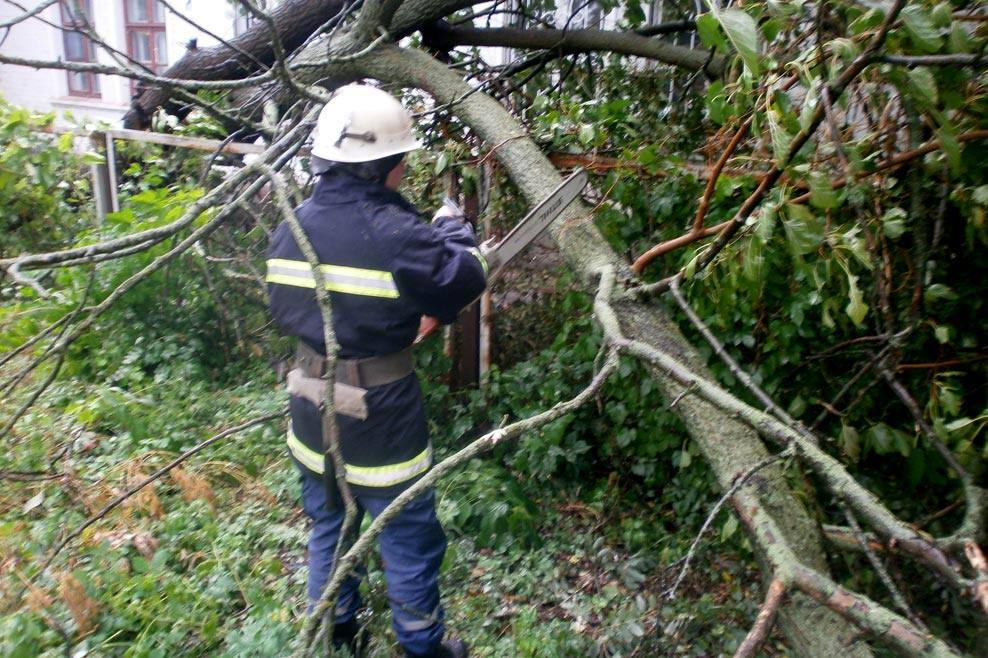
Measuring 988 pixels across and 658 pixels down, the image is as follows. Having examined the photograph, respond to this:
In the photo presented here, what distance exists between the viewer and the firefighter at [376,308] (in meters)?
2.11

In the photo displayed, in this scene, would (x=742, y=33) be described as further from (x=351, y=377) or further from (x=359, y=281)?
(x=351, y=377)

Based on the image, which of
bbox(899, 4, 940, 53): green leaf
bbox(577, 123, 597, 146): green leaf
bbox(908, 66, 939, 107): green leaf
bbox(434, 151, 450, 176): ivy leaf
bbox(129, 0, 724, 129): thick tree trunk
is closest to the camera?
bbox(899, 4, 940, 53): green leaf

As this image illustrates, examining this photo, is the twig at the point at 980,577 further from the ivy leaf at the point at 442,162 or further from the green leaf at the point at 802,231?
the ivy leaf at the point at 442,162

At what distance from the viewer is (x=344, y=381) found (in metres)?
2.22

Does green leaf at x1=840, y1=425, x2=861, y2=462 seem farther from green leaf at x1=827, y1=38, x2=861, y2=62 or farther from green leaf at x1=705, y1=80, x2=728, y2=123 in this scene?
green leaf at x1=827, y1=38, x2=861, y2=62

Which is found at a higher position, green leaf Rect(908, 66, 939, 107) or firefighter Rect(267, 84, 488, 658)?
green leaf Rect(908, 66, 939, 107)

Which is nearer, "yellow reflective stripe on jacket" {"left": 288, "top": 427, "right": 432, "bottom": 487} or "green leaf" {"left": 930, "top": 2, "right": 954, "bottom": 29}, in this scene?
"green leaf" {"left": 930, "top": 2, "right": 954, "bottom": 29}

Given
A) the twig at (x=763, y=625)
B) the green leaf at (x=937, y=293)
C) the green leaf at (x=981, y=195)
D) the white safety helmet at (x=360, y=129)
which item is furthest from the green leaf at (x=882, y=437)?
the white safety helmet at (x=360, y=129)

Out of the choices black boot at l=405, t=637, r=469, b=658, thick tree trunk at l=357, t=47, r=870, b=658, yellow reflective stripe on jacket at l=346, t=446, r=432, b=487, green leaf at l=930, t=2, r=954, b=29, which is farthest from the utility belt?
green leaf at l=930, t=2, r=954, b=29

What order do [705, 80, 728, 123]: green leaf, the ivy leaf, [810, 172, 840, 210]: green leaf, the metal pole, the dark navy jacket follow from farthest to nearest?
the metal pole
the ivy leaf
the dark navy jacket
[705, 80, 728, 123]: green leaf
[810, 172, 840, 210]: green leaf

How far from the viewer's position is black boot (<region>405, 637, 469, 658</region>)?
2.36 m

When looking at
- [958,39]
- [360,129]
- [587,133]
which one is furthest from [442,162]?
[958,39]

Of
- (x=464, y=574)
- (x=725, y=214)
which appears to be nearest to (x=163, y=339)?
(x=464, y=574)

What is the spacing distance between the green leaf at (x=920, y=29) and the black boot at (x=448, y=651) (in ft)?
7.36
